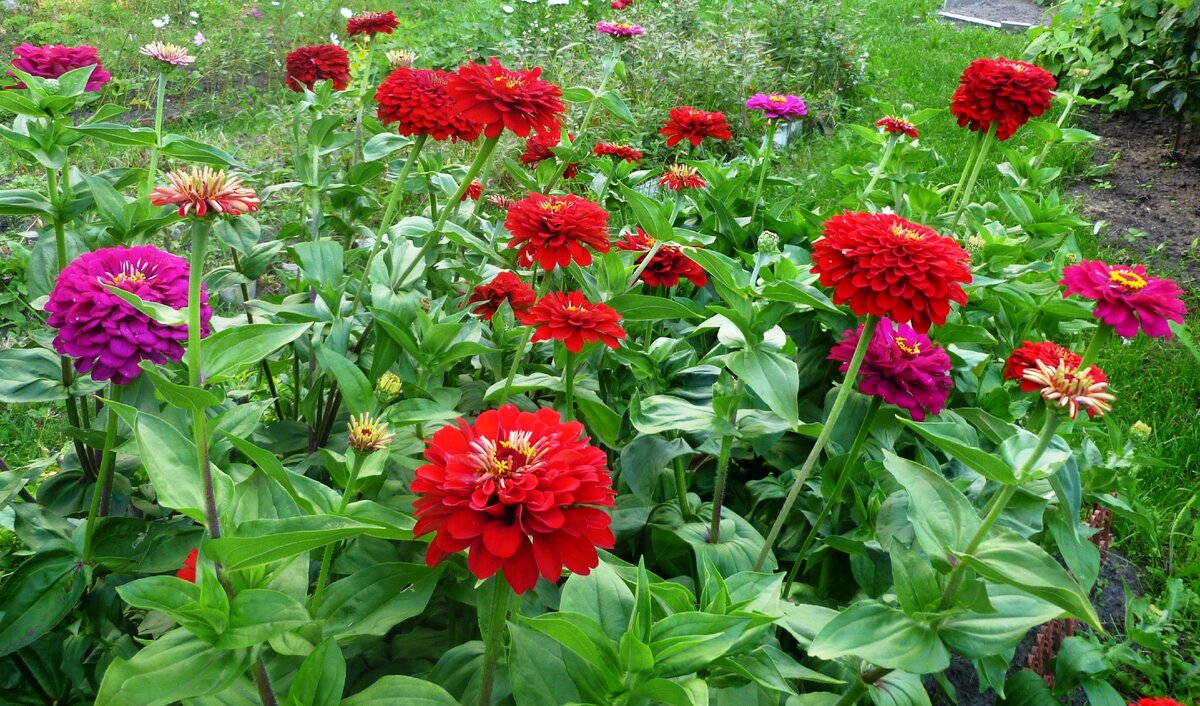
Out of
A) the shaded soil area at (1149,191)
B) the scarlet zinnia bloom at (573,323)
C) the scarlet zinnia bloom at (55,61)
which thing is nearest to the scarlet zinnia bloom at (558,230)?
the scarlet zinnia bloom at (573,323)

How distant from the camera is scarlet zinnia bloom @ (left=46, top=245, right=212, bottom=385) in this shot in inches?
47.3

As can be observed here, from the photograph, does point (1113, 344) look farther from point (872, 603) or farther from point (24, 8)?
point (24, 8)

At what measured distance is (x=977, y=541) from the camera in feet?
3.54

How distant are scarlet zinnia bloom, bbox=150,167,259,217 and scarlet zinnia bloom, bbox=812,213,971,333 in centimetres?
86

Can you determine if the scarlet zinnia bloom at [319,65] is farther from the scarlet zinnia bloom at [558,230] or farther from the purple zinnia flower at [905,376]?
the purple zinnia flower at [905,376]

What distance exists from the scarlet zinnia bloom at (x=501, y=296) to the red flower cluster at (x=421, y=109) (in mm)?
342

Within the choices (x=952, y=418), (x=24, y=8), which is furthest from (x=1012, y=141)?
(x=24, y=8)

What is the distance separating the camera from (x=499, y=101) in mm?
1502

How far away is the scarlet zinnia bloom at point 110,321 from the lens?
3.94 feet

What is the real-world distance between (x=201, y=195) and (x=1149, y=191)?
15.1ft

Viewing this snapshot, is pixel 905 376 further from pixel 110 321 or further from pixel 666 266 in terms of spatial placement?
pixel 110 321

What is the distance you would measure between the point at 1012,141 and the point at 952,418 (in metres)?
3.74

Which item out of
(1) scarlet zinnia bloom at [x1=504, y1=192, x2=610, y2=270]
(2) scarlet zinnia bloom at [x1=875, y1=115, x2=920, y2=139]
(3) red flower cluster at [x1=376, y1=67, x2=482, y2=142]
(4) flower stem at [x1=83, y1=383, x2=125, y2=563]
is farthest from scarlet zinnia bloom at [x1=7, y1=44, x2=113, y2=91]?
(2) scarlet zinnia bloom at [x1=875, y1=115, x2=920, y2=139]

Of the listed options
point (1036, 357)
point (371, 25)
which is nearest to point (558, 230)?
point (1036, 357)
